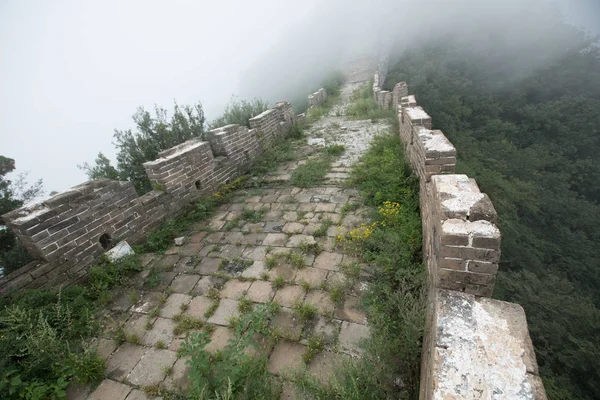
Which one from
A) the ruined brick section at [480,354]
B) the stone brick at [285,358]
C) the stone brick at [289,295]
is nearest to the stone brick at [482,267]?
the ruined brick section at [480,354]

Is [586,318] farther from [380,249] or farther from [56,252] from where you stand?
[56,252]

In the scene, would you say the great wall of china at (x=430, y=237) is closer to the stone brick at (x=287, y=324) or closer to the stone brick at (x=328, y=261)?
the stone brick at (x=328, y=261)

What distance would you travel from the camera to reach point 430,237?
2.52m

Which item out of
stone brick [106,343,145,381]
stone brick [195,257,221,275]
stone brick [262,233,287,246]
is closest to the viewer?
stone brick [106,343,145,381]

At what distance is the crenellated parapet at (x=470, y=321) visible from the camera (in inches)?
52.0

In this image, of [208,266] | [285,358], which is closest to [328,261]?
[285,358]

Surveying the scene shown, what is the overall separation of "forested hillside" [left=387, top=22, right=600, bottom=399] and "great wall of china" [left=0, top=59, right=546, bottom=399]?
2704 millimetres

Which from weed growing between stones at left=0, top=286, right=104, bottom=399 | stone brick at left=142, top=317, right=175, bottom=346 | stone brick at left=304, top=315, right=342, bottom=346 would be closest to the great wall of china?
weed growing between stones at left=0, top=286, right=104, bottom=399

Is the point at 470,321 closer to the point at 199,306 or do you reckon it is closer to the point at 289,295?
the point at 289,295

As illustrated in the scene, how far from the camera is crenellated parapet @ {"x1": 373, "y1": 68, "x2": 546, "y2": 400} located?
4.33 feet

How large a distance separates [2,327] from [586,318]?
324 inches

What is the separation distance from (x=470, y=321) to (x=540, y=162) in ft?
48.9

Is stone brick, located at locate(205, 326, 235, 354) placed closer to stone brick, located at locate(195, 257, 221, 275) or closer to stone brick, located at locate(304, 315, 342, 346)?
stone brick, located at locate(304, 315, 342, 346)

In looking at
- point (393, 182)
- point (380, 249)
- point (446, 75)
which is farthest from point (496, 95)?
point (380, 249)
